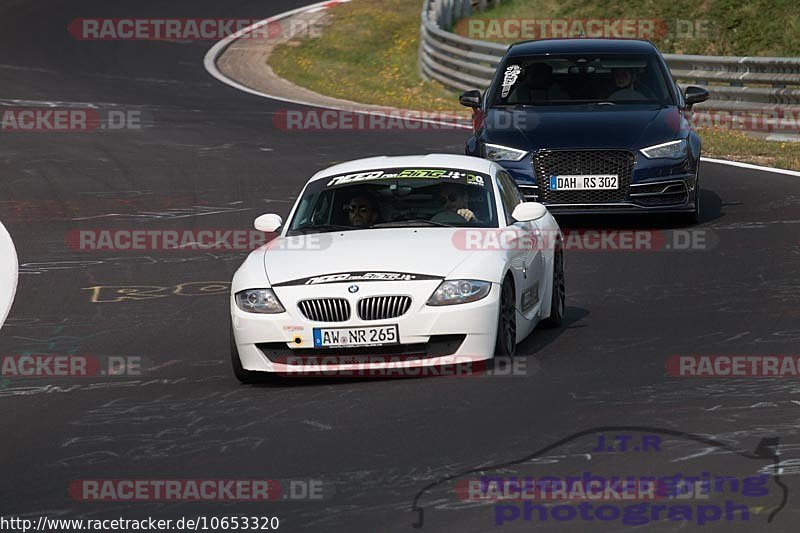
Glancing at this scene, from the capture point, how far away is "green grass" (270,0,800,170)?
3078 centimetres

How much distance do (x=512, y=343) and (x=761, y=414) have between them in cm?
213

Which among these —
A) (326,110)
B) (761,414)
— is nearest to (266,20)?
(326,110)

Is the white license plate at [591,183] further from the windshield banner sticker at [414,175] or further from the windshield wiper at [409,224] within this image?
the windshield wiper at [409,224]

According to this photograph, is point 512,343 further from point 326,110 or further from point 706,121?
point 326,110

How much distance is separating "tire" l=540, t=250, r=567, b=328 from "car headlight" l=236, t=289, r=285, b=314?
237 cm

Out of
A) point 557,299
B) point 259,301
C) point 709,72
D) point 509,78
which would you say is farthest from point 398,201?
point 709,72

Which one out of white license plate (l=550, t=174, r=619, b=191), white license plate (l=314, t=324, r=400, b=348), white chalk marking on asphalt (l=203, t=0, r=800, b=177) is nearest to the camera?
white license plate (l=314, t=324, r=400, b=348)

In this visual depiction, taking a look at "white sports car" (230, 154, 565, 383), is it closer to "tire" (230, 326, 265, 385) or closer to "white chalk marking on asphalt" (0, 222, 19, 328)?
"tire" (230, 326, 265, 385)

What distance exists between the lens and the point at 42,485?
7.71 m

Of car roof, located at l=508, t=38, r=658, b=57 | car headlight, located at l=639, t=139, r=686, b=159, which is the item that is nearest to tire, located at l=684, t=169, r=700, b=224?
car headlight, located at l=639, t=139, r=686, b=159

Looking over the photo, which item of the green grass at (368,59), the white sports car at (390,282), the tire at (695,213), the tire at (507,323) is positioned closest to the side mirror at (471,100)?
the tire at (695,213)

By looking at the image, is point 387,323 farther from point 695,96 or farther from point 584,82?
point 695,96

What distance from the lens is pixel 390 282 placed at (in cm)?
991

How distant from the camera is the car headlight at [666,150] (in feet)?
52.7
